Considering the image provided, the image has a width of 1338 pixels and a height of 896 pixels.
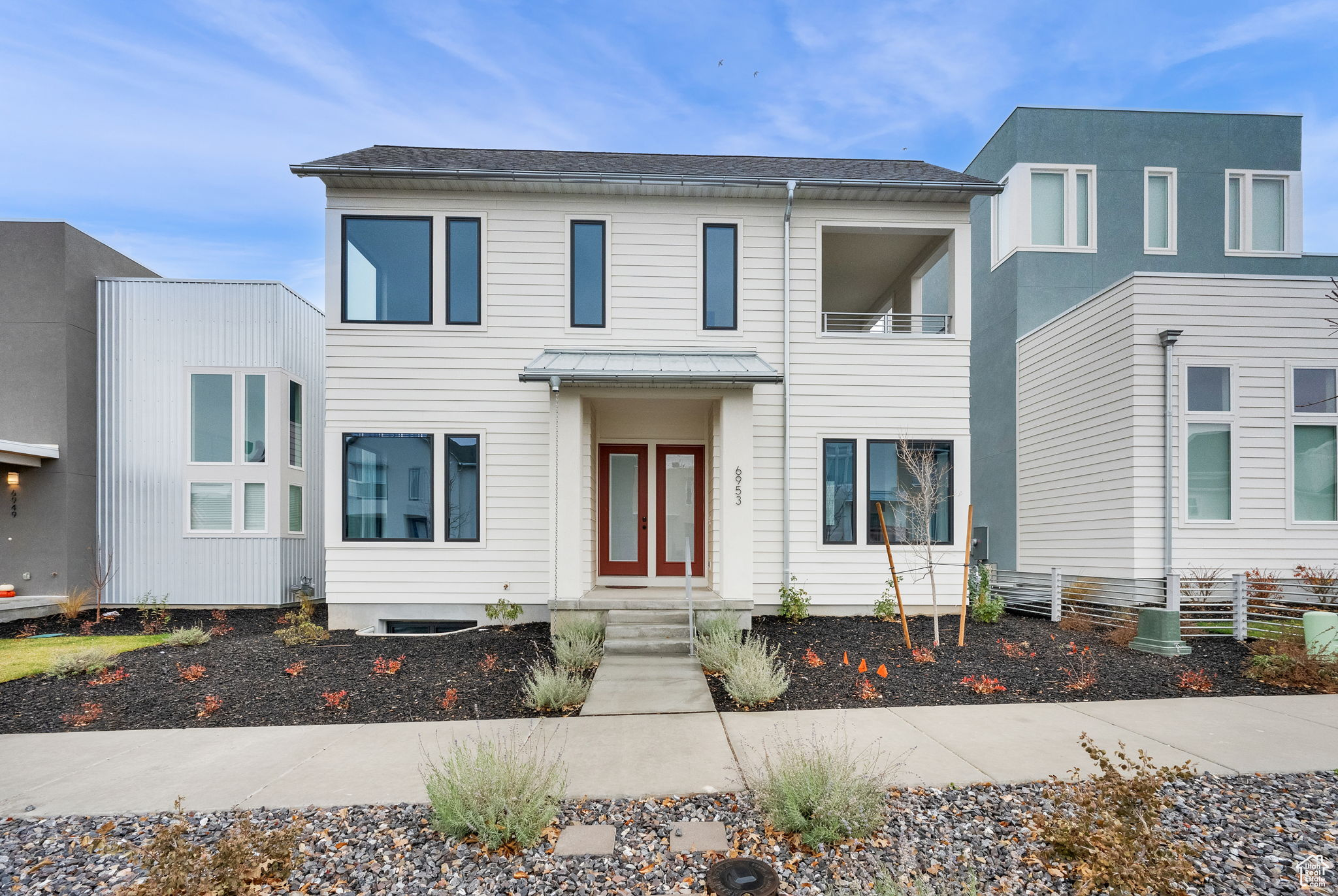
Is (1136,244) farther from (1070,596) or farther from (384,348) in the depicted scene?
(384,348)

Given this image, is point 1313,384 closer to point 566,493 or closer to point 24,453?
point 566,493

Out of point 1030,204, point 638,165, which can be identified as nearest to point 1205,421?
point 1030,204

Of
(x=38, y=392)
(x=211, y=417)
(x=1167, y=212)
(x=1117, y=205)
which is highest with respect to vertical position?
(x=1117, y=205)

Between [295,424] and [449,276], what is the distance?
5.38 metres

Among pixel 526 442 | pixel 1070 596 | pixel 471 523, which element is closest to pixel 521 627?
pixel 471 523

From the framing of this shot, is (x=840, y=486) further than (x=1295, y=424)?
Yes

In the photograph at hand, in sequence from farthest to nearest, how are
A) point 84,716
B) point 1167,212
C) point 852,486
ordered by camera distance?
1. point 1167,212
2. point 852,486
3. point 84,716

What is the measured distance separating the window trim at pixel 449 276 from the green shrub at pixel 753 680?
637cm

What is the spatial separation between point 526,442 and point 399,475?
199cm

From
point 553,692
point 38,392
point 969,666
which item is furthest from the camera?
point 38,392

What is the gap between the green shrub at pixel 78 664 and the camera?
22.7ft

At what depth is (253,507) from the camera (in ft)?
38.8

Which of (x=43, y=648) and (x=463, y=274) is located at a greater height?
(x=463, y=274)

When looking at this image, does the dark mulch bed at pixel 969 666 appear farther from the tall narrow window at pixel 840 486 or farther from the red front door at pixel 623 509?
the red front door at pixel 623 509
